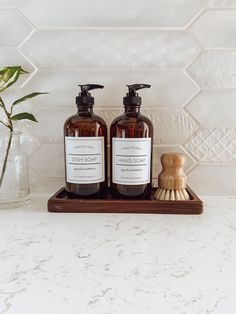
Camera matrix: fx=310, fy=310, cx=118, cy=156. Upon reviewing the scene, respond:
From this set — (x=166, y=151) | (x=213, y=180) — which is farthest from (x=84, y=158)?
(x=213, y=180)

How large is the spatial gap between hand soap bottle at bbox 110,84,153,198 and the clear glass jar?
0.70 ft

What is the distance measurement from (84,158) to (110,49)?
28cm

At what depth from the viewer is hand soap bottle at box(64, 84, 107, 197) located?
2.02 feet

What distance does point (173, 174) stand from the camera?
64cm

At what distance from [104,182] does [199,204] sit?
0.20m

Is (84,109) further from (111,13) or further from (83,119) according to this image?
(111,13)

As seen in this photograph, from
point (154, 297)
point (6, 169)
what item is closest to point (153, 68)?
point (6, 169)

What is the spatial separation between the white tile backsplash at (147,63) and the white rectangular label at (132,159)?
0.43 ft

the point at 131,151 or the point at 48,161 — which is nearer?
the point at 131,151

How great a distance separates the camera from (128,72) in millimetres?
721

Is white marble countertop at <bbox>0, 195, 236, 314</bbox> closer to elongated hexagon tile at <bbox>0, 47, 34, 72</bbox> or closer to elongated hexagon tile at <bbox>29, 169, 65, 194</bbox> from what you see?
elongated hexagon tile at <bbox>29, 169, 65, 194</bbox>

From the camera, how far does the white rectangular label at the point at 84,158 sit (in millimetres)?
615

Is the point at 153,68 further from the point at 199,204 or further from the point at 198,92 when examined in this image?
the point at 199,204

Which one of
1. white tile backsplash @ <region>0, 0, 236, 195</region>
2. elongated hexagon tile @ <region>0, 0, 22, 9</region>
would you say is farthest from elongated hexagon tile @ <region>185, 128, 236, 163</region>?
elongated hexagon tile @ <region>0, 0, 22, 9</region>
